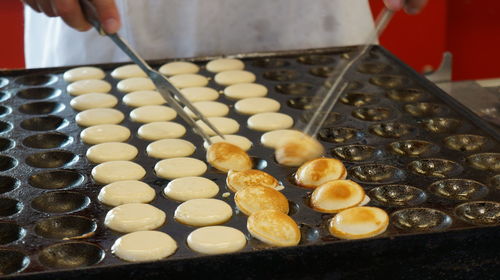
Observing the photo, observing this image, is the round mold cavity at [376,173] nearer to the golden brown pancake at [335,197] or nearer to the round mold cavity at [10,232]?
the golden brown pancake at [335,197]

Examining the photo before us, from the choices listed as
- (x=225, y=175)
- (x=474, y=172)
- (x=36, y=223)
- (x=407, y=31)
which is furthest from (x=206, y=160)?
(x=407, y=31)

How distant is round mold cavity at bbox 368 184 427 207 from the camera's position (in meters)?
1.68

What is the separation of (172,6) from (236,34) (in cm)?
23

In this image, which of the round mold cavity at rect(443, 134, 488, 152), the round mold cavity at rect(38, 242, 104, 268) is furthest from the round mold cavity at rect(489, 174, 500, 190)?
the round mold cavity at rect(38, 242, 104, 268)

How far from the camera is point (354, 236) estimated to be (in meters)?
1.54

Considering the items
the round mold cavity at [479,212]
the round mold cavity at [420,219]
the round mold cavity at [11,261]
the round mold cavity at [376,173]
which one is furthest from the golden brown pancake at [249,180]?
the round mold cavity at [11,261]

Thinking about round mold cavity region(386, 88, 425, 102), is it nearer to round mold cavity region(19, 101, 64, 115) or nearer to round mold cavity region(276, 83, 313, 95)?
round mold cavity region(276, 83, 313, 95)

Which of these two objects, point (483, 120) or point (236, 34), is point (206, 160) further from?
point (236, 34)

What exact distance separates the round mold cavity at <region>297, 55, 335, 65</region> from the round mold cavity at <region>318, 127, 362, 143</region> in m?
0.50

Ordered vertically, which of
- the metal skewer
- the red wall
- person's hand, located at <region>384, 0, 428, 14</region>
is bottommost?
the red wall

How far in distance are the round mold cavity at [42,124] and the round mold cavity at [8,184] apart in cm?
33

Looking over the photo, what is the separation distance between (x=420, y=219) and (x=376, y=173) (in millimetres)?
231

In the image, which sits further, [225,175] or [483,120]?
[483,120]

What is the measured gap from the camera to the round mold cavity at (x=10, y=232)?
154 cm
